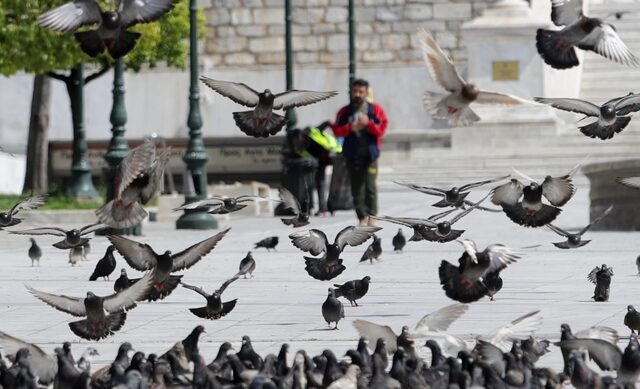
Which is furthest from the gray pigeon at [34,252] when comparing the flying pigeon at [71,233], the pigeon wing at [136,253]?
the pigeon wing at [136,253]

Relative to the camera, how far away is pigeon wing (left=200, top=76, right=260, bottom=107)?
12.5 meters

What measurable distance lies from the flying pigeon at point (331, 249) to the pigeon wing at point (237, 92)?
1.52 metres

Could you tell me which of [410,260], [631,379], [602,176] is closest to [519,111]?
[602,176]

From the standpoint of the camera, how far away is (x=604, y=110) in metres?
11.9

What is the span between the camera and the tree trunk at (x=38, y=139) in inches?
1405

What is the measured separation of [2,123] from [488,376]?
128 ft

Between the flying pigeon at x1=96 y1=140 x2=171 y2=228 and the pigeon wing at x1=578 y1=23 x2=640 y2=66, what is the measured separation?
2548mm

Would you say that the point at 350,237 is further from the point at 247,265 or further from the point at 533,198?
the point at 247,265

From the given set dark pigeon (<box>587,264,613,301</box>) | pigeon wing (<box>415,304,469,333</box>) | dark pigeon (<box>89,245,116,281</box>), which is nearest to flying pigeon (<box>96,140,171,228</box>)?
pigeon wing (<box>415,304,469,333</box>)

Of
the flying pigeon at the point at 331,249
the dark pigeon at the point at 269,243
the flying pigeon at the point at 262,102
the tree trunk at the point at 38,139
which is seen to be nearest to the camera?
the flying pigeon at the point at 262,102

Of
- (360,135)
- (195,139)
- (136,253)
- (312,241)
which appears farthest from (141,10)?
(195,139)

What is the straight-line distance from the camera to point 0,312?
1410 centimetres

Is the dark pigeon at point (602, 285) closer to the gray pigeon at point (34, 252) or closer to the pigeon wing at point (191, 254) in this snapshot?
the pigeon wing at point (191, 254)

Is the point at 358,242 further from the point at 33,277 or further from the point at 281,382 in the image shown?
the point at 281,382
